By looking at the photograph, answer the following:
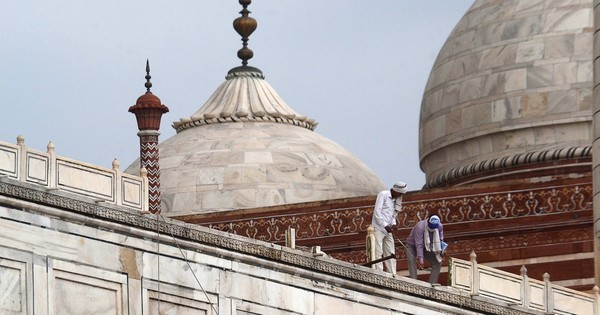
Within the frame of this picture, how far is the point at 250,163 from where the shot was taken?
36531 mm

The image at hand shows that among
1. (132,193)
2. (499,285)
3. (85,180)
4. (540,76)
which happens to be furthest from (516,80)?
(85,180)

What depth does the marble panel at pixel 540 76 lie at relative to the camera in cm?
3491

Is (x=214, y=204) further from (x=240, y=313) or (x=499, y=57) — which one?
(x=240, y=313)

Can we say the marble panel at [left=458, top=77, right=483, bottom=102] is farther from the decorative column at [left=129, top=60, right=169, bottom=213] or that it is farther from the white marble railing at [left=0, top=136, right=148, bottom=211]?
the white marble railing at [left=0, top=136, right=148, bottom=211]

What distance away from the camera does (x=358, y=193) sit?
1436 inches

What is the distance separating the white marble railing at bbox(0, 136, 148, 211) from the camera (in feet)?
69.9

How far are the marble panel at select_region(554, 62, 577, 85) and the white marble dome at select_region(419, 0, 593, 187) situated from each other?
1 cm

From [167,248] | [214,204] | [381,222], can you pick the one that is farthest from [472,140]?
[167,248]

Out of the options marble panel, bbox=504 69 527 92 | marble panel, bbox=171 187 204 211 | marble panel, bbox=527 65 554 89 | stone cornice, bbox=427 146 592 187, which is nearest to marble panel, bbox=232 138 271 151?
marble panel, bbox=171 187 204 211

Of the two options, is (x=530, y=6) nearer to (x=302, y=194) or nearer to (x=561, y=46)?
(x=561, y=46)

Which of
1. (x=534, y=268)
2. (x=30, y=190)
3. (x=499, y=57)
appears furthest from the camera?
(x=499, y=57)

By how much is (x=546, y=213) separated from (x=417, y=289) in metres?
7.90

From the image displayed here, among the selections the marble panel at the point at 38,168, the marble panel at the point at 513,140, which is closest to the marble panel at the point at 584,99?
the marble panel at the point at 513,140

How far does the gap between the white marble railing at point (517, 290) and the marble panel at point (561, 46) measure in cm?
868
